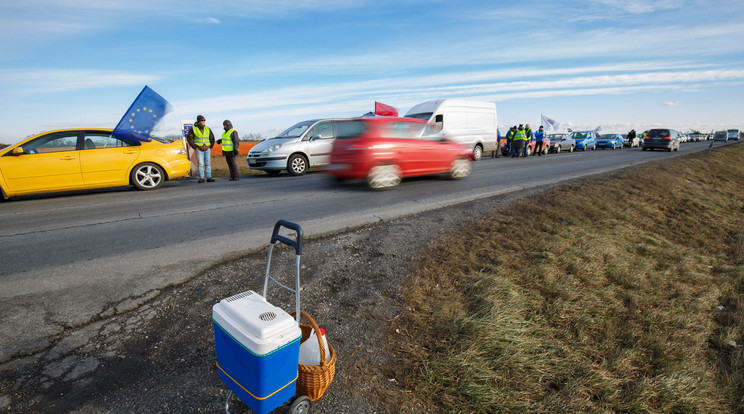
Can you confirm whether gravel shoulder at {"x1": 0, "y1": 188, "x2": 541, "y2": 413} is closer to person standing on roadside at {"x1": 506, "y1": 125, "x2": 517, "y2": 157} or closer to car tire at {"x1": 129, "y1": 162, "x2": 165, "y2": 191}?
car tire at {"x1": 129, "y1": 162, "x2": 165, "y2": 191}

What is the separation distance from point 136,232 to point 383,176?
16.0ft

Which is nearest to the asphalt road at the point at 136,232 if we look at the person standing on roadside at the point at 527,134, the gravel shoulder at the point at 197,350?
the gravel shoulder at the point at 197,350

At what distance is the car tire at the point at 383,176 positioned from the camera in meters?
8.32

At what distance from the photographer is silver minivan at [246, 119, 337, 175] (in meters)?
11.7

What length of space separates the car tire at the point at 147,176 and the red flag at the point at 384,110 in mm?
10788

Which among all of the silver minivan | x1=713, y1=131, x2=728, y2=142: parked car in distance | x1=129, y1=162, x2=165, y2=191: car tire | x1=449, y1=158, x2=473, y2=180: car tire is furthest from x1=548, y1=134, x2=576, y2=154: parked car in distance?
x1=713, y1=131, x2=728, y2=142: parked car in distance

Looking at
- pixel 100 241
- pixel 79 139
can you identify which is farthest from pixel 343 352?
pixel 79 139

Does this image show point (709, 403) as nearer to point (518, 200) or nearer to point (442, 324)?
point (442, 324)

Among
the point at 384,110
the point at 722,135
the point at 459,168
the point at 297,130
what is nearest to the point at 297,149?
the point at 297,130

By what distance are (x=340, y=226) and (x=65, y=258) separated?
3229 millimetres

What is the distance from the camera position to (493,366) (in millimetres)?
2648

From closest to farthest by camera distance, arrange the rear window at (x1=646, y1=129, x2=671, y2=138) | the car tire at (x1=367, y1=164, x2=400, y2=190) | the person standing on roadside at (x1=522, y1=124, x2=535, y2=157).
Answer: the car tire at (x1=367, y1=164, x2=400, y2=190), the person standing on roadside at (x1=522, y1=124, x2=535, y2=157), the rear window at (x1=646, y1=129, x2=671, y2=138)

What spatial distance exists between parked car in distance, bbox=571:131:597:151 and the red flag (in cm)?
1871

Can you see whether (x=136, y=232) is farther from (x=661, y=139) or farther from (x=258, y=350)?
(x=661, y=139)
